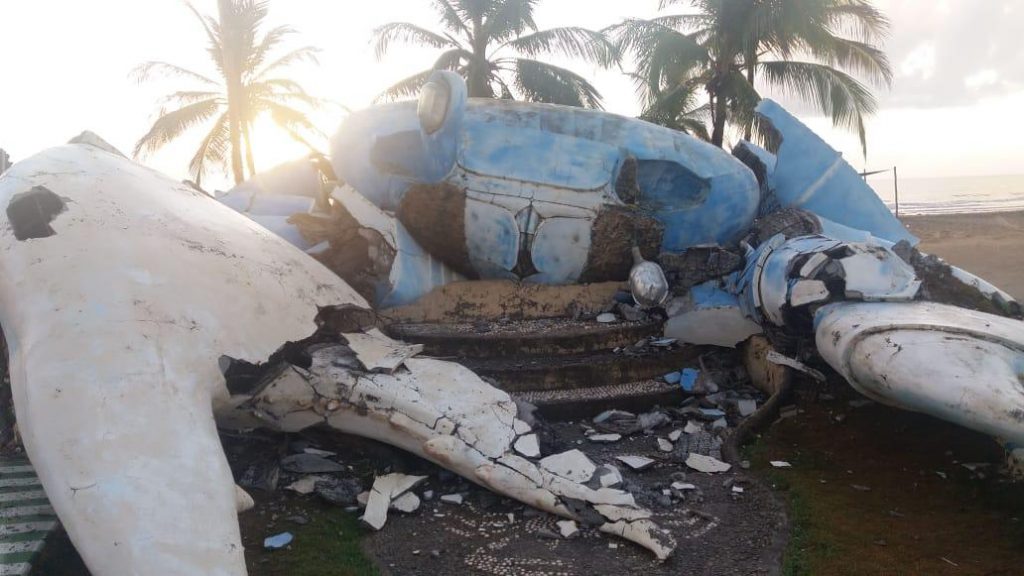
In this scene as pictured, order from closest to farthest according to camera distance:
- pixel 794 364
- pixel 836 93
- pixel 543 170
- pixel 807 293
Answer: pixel 807 293, pixel 794 364, pixel 543 170, pixel 836 93

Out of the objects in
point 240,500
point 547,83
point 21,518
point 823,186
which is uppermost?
point 547,83

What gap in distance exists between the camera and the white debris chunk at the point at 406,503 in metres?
4.58

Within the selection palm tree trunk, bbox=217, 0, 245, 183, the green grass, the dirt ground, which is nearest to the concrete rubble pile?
the green grass

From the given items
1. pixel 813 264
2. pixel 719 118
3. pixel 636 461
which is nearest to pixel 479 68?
pixel 719 118

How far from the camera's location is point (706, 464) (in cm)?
530

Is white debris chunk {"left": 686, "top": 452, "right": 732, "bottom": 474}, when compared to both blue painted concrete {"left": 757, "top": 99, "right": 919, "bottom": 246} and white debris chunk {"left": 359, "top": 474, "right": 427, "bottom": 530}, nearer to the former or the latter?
white debris chunk {"left": 359, "top": 474, "right": 427, "bottom": 530}

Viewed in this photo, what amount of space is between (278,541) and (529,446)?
1658mm

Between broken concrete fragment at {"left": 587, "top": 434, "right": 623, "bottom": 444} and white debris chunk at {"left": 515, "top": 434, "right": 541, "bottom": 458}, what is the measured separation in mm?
888

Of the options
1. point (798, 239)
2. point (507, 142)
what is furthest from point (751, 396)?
point (507, 142)

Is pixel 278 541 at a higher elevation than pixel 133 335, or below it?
below

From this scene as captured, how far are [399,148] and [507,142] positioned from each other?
1.11 m

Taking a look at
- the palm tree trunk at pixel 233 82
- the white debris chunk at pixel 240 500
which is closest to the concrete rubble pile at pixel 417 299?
the white debris chunk at pixel 240 500

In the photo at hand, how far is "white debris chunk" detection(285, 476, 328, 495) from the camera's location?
4688 millimetres

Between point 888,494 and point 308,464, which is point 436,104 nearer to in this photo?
point 308,464
